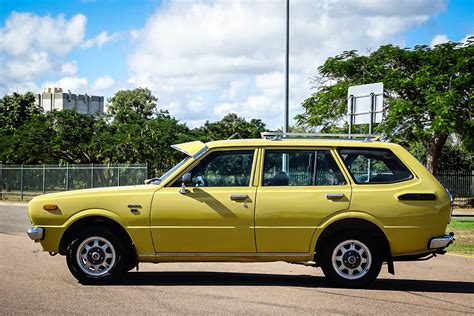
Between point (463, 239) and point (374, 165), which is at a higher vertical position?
point (374, 165)

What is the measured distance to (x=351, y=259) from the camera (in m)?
8.88

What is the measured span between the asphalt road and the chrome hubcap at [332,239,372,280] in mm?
239

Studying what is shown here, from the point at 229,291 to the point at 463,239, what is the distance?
9.19 m

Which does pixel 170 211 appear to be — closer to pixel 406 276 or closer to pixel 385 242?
pixel 385 242

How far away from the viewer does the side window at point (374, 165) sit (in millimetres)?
9125

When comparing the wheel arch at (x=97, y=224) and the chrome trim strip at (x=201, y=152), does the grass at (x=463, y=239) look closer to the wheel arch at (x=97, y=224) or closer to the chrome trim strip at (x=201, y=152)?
the chrome trim strip at (x=201, y=152)

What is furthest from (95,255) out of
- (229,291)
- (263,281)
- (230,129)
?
(230,129)

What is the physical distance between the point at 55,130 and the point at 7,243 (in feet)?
104

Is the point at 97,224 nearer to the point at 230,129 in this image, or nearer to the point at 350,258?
the point at 350,258

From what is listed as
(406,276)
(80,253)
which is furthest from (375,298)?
(80,253)

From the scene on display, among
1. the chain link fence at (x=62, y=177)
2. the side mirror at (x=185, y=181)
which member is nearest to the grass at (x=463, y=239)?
the side mirror at (x=185, y=181)

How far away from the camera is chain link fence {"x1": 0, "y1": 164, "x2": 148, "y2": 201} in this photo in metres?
33.5

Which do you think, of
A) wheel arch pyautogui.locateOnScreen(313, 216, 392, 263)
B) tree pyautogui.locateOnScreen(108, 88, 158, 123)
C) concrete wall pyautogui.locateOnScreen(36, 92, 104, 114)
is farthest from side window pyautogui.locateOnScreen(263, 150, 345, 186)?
concrete wall pyautogui.locateOnScreen(36, 92, 104, 114)

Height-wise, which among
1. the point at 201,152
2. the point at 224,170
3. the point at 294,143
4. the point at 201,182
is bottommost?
the point at 201,182
